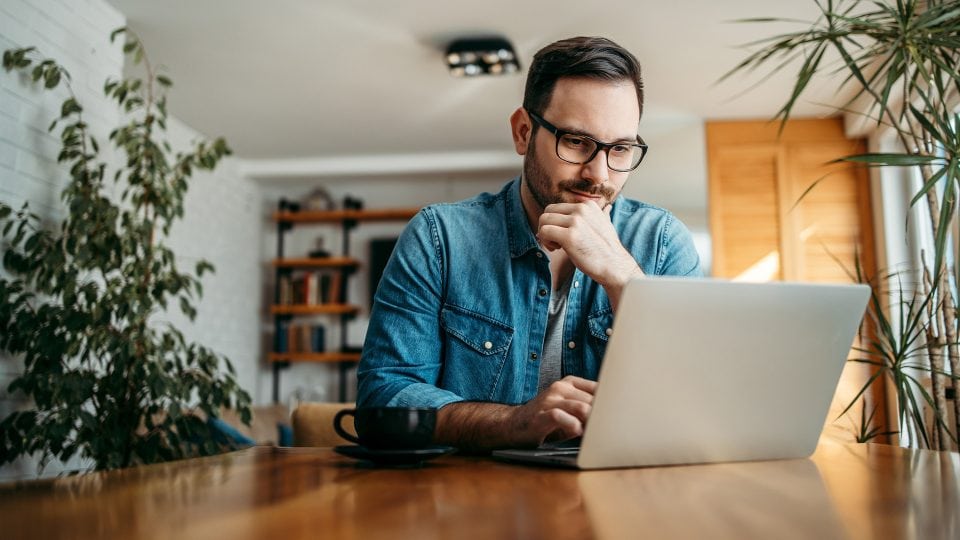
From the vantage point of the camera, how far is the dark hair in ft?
4.59

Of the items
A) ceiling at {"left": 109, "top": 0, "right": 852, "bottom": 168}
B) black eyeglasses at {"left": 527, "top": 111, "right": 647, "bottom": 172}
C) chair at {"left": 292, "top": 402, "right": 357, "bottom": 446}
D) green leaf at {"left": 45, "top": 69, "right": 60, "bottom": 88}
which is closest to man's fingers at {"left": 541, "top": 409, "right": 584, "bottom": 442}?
black eyeglasses at {"left": 527, "top": 111, "right": 647, "bottom": 172}

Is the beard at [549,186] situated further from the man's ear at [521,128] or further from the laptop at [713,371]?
the laptop at [713,371]

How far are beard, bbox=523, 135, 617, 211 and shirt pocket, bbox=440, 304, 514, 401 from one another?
0.25 m

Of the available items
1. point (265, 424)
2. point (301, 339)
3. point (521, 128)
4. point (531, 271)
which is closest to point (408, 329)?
point (531, 271)

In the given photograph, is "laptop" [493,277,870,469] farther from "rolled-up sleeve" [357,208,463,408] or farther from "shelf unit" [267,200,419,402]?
"shelf unit" [267,200,419,402]

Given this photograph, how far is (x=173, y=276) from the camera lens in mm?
3219

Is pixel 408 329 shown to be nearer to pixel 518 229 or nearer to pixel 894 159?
pixel 518 229

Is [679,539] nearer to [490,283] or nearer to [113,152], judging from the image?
[490,283]

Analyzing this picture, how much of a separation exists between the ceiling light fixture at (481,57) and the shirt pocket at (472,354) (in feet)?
9.71

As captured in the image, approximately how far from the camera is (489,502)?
0.61m

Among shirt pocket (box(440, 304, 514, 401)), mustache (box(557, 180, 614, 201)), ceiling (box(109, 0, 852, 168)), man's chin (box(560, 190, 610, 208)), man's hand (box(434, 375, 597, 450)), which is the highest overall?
ceiling (box(109, 0, 852, 168))

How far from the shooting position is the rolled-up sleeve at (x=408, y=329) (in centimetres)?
120

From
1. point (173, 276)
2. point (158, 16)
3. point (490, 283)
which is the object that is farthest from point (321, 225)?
point (490, 283)

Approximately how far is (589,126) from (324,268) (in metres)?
5.90
